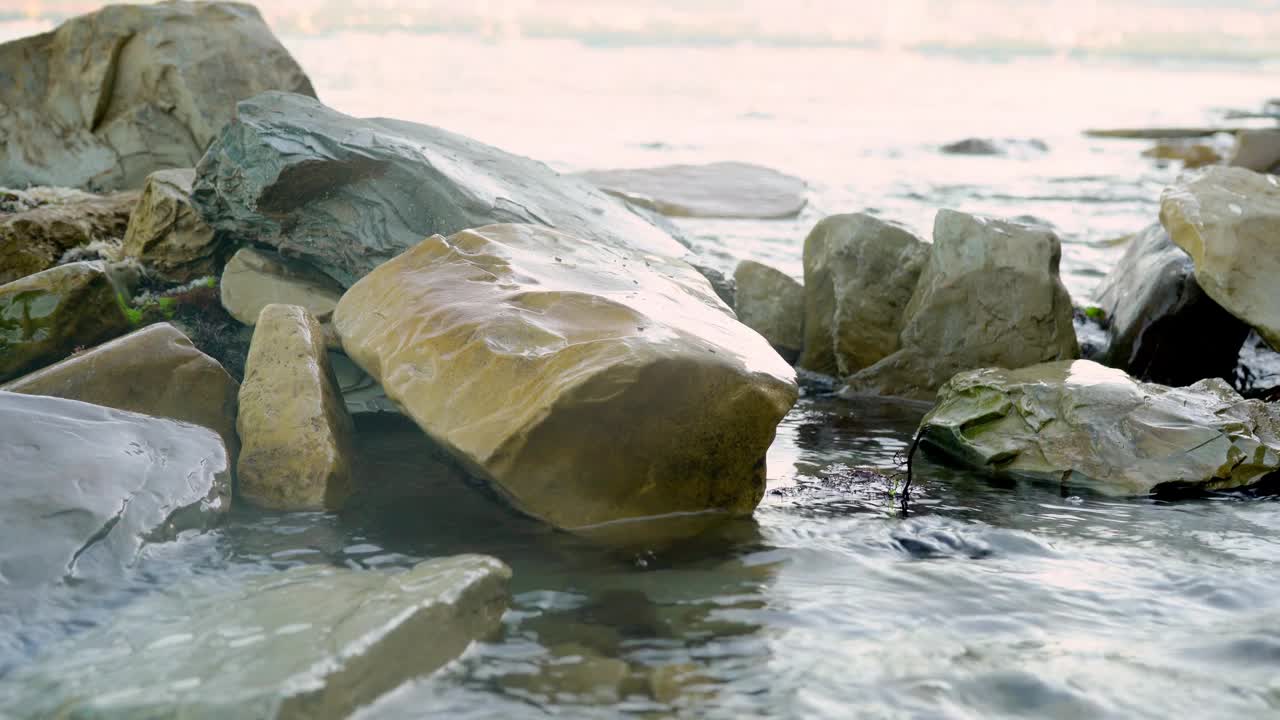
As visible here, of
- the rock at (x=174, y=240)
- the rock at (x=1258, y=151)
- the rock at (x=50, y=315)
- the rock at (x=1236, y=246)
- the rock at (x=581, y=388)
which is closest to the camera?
the rock at (x=581, y=388)

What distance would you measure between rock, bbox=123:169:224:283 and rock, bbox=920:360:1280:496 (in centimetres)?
448

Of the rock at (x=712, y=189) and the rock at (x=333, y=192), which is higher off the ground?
the rock at (x=333, y=192)

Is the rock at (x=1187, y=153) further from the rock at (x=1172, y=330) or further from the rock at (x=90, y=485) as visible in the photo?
the rock at (x=90, y=485)

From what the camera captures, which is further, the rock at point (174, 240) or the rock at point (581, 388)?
the rock at point (174, 240)

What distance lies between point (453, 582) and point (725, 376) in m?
1.36

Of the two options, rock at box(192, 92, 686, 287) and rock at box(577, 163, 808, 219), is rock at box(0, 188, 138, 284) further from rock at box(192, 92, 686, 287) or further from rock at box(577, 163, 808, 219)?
rock at box(577, 163, 808, 219)

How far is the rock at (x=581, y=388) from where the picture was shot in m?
4.16

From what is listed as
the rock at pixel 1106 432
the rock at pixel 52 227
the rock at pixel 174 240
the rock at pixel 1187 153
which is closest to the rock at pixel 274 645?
the rock at pixel 1106 432

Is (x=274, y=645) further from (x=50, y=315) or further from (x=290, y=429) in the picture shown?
(x=50, y=315)

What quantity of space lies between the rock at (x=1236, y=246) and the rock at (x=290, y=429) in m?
4.77

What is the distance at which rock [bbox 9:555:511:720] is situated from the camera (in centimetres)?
305

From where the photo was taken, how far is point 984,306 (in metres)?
6.69

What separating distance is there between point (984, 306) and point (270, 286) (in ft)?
13.9

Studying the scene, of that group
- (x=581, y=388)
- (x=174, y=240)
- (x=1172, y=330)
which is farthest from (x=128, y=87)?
(x=1172, y=330)
